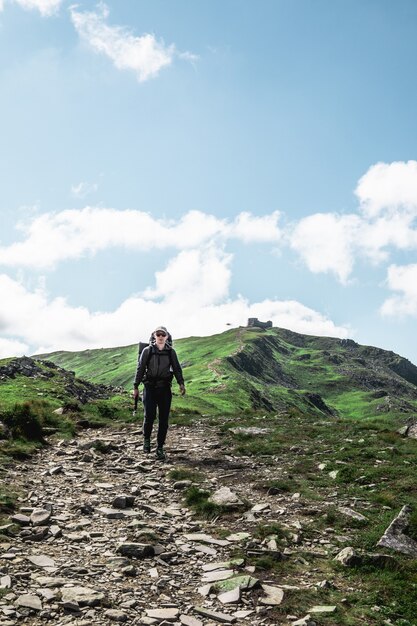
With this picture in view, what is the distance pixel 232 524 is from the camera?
33.6ft

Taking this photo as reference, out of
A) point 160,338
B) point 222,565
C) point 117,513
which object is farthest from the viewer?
point 160,338

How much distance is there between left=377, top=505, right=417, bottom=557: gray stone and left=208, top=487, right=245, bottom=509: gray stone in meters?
A: 3.27

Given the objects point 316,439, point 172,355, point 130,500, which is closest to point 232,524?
point 130,500

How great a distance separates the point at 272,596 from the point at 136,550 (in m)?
2.41

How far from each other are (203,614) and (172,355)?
10129 millimetres

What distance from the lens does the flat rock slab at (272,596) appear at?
6.88m

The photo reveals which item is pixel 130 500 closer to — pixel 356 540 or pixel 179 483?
pixel 179 483

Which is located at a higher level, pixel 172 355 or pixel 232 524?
pixel 172 355

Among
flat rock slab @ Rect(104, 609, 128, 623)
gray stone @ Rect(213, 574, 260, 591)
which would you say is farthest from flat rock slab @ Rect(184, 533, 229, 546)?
flat rock slab @ Rect(104, 609, 128, 623)

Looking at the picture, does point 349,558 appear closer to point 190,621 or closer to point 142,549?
point 190,621

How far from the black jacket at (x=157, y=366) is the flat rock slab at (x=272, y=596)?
356 inches

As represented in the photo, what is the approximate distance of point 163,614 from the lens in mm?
6352

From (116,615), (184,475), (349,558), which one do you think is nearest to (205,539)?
(349,558)

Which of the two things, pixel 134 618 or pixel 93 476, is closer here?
pixel 134 618
